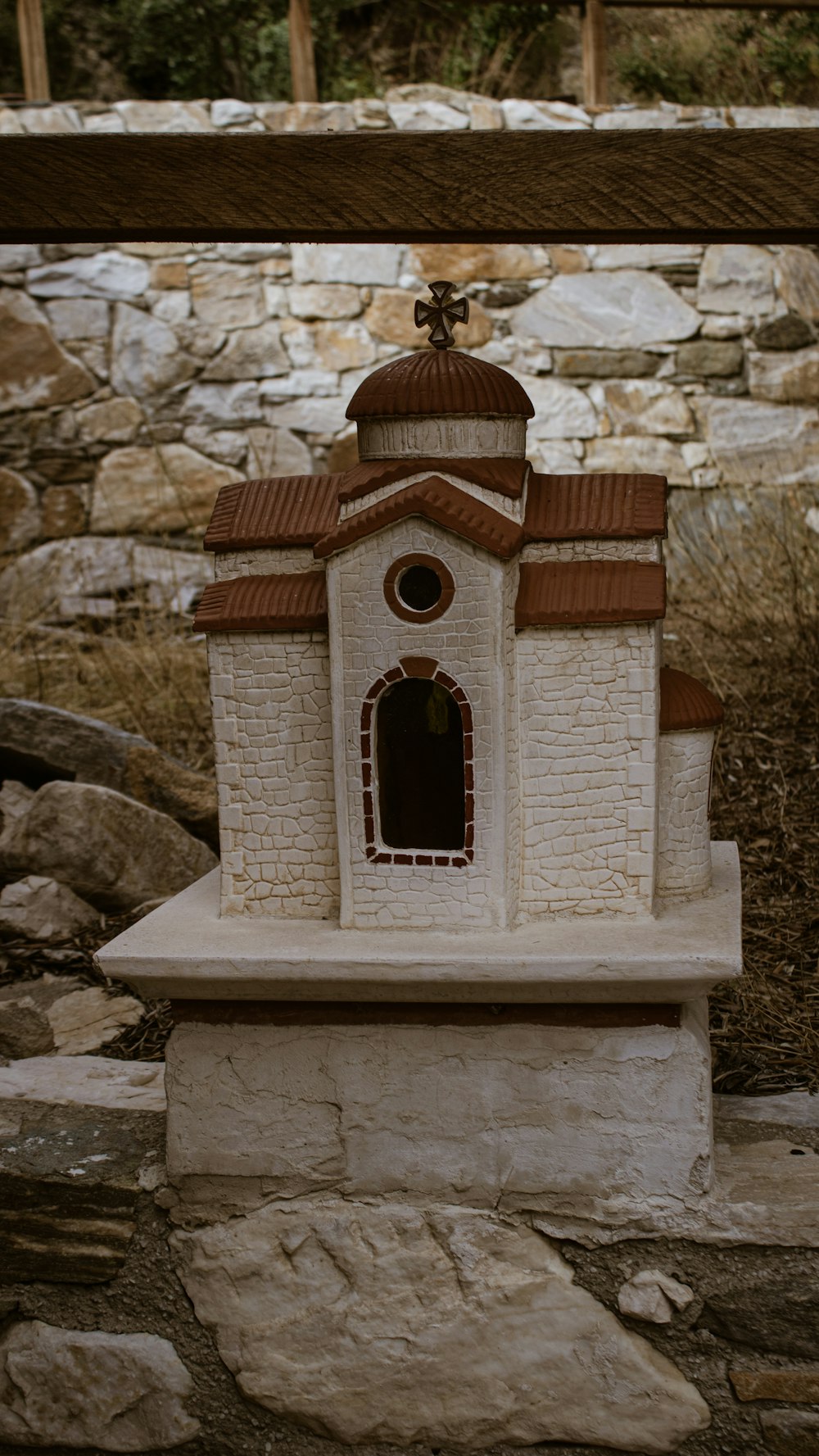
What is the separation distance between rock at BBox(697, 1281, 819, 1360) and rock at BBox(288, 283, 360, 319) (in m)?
5.35

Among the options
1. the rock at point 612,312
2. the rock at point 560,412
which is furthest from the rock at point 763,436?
the rock at point 560,412

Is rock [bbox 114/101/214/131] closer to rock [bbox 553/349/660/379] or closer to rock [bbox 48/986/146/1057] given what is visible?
rock [bbox 553/349/660/379]

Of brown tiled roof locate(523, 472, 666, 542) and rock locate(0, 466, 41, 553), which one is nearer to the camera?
brown tiled roof locate(523, 472, 666, 542)

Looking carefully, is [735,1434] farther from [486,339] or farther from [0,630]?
[486,339]

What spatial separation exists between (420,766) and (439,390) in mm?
627

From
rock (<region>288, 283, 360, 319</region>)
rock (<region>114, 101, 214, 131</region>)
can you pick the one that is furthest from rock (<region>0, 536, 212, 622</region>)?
rock (<region>114, 101, 214, 131</region>)

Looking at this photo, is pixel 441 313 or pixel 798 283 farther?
pixel 798 283

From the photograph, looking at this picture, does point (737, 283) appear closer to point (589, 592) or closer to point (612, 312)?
point (612, 312)

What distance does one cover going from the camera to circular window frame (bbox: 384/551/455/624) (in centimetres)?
206

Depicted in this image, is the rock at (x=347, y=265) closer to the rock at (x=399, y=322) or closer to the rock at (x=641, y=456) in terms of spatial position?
the rock at (x=399, y=322)

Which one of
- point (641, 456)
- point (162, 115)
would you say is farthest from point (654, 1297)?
point (162, 115)

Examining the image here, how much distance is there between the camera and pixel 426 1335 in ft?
7.31

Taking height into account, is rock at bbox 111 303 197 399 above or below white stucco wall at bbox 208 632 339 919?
above

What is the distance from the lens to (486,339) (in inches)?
255
